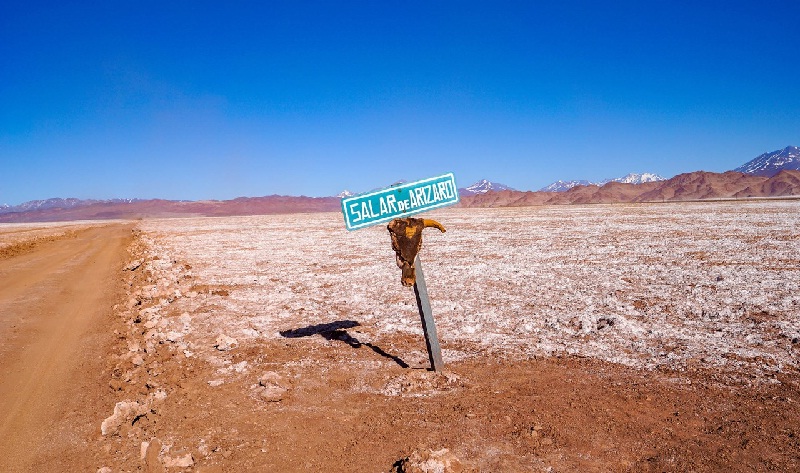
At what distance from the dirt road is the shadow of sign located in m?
2.69

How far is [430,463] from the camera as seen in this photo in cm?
354

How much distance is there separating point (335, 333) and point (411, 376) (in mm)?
2202

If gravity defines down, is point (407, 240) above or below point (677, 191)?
below

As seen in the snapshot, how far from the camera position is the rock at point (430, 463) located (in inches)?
138

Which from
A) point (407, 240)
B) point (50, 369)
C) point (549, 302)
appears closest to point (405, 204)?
point (407, 240)

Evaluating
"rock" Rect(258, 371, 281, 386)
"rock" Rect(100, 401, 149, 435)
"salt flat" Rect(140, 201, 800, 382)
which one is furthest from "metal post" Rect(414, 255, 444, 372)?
"rock" Rect(100, 401, 149, 435)

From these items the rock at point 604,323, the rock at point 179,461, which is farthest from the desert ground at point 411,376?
the rock at point 604,323

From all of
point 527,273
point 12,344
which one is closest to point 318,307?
point 12,344

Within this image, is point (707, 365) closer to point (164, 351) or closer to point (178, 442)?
point (178, 442)

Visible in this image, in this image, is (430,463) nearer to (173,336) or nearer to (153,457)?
(153,457)

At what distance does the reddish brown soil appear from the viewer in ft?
12.5

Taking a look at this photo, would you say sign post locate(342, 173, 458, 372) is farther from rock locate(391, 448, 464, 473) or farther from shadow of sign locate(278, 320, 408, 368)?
shadow of sign locate(278, 320, 408, 368)

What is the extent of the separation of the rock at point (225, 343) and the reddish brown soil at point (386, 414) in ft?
1.35

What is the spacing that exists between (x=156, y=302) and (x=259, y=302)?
7.41 ft
